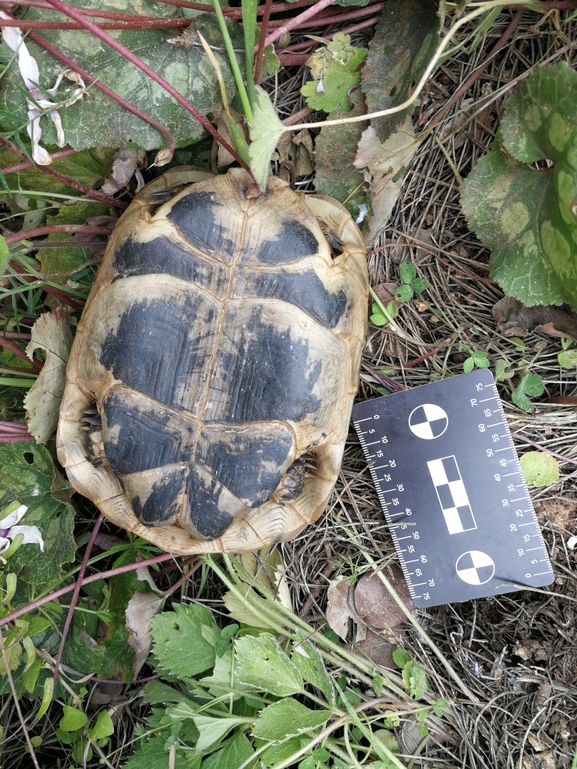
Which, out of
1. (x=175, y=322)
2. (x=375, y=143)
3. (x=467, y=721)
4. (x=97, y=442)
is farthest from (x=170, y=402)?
(x=467, y=721)

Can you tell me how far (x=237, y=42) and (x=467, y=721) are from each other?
2213 millimetres

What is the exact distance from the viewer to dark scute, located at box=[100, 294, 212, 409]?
1646 mm

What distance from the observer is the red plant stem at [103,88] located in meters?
1.69

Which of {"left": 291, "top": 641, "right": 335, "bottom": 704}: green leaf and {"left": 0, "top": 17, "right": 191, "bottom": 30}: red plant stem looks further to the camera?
{"left": 291, "top": 641, "right": 335, "bottom": 704}: green leaf

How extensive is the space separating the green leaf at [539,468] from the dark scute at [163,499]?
1.07 m

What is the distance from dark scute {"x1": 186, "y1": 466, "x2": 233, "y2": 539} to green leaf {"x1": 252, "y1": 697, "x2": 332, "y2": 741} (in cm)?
55

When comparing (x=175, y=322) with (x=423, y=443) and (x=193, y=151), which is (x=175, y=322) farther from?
(x=423, y=443)

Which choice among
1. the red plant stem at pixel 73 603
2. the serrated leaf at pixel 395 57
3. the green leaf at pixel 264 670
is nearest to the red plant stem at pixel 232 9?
the serrated leaf at pixel 395 57

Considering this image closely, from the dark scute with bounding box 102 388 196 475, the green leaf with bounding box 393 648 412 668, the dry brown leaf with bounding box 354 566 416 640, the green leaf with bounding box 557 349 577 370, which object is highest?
the dark scute with bounding box 102 388 196 475

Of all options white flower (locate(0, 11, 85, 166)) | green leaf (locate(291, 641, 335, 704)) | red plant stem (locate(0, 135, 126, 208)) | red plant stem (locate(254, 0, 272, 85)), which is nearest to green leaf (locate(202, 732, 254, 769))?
green leaf (locate(291, 641, 335, 704))

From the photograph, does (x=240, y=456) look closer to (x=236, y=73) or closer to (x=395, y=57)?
(x=236, y=73)

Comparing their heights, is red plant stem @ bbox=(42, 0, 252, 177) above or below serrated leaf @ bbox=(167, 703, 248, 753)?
above

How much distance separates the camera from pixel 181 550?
188 centimetres

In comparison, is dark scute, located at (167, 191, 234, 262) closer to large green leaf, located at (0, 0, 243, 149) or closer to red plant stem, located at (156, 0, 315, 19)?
large green leaf, located at (0, 0, 243, 149)
